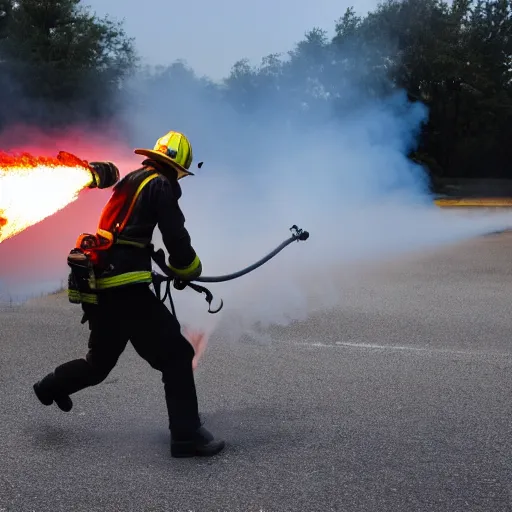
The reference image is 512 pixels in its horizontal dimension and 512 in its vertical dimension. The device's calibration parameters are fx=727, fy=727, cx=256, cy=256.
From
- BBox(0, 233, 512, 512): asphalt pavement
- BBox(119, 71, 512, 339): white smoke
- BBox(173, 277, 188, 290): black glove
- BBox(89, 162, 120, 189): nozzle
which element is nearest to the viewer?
BBox(0, 233, 512, 512): asphalt pavement

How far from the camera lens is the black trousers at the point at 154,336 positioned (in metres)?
3.89

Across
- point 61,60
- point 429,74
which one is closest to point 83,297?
point 429,74

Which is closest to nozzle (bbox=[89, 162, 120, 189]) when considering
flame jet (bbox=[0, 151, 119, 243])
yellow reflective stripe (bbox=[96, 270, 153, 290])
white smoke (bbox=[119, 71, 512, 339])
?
flame jet (bbox=[0, 151, 119, 243])

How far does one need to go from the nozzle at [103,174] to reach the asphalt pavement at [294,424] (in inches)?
55.7

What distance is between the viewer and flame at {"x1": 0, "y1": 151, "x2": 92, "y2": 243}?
14.3ft

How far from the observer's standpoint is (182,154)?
3986 millimetres

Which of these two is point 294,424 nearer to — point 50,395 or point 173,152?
point 50,395

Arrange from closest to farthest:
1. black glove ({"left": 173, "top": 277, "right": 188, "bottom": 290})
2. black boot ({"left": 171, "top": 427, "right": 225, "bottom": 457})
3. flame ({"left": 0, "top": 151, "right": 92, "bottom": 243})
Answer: black boot ({"left": 171, "top": 427, "right": 225, "bottom": 457})
black glove ({"left": 173, "top": 277, "right": 188, "bottom": 290})
flame ({"left": 0, "top": 151, "right": 92, "bottom": 243})

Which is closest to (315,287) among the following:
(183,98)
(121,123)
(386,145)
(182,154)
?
(386,145)

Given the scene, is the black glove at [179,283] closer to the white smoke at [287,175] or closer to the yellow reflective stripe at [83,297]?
the yellow reflective stripe at [83,297]

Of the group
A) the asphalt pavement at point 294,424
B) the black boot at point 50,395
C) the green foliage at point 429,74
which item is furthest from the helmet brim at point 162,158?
the green foliage at point 429,74

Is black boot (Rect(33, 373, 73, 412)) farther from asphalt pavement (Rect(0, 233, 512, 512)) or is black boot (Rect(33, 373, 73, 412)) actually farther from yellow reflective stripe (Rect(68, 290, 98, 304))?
yellow reflective stripe (Rect(68, 290, 98, 304))

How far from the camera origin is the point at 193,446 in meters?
3.82

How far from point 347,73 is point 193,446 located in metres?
6.82
